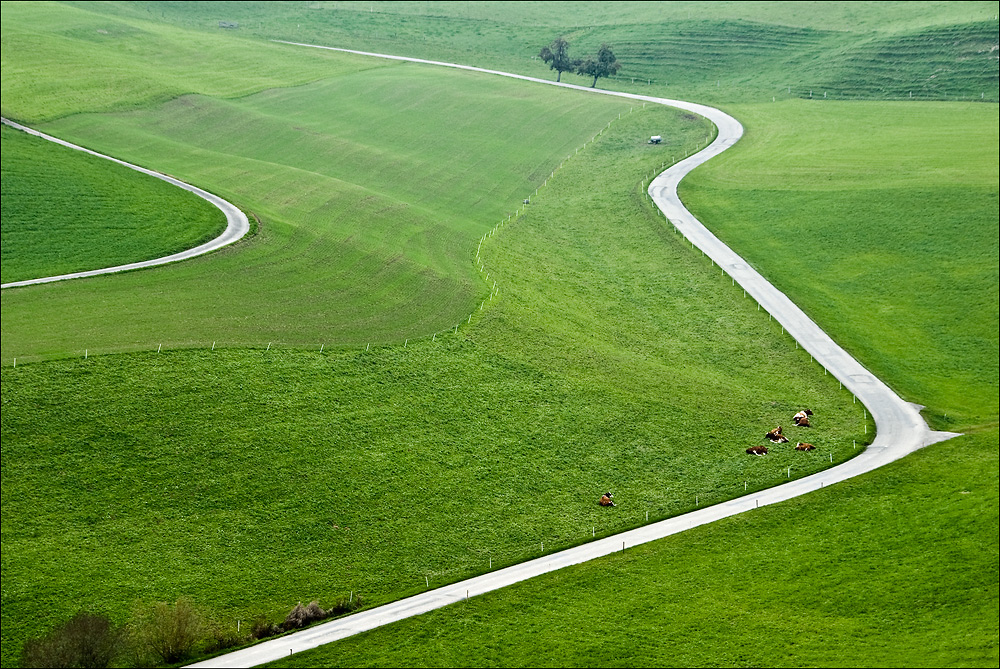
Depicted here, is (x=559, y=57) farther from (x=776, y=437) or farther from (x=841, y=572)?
(x=841, y=572)

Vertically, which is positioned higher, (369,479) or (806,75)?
(806,75)

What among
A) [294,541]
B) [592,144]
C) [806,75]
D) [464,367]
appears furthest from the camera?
[806,75]

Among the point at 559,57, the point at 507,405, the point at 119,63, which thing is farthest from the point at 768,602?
the point at 559,57

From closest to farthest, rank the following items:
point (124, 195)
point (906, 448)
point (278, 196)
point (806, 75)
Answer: point (906, 448) → point (124, 195) → point (278, 196) → point (806, 75)

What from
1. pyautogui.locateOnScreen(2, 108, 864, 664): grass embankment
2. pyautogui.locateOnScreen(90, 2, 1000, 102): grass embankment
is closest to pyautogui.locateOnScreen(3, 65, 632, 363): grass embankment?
pyautogui.locateOnScreen(2, 108, 864, 664): grass embankment

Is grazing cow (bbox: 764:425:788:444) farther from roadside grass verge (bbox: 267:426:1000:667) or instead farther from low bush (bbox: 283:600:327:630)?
low bush (bbox: 283:600:327:630)

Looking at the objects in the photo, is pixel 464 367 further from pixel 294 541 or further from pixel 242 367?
pixel 294 541

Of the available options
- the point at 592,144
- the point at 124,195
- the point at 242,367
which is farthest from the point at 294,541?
the point at 592,144

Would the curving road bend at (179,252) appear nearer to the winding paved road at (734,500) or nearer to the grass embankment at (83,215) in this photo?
the grass embankment at (83,215)
